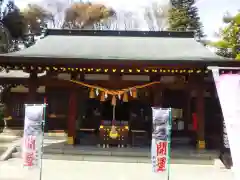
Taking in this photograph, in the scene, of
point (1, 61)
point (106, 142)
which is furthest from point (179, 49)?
point (1, 61)

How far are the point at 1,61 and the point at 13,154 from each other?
331cm

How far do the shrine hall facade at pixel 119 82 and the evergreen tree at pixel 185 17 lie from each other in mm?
18964

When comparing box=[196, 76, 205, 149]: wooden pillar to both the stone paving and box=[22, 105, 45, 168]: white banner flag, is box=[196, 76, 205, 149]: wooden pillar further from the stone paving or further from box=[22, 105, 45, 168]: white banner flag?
box=[22, 105, 45, 168]: white banner flag

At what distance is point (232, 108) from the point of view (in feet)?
15.9

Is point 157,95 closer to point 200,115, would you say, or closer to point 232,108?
point 200,115

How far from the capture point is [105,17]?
1315 inches

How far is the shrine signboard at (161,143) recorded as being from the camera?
6160 millimetres

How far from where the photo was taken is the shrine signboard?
6160mm

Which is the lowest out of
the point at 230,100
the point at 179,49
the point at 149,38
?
the point at 230,100

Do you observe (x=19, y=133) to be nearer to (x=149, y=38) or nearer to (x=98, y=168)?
(x=98, y=168)

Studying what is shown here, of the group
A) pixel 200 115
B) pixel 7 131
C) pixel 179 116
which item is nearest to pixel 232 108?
pixel 200 115

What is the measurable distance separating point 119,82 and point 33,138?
4.37m

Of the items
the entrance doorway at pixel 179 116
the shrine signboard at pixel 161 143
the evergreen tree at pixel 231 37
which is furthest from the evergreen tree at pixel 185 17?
the shrine signboard at pixel 161 143

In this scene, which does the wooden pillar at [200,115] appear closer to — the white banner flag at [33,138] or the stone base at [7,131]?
the white banner flag at [33,138]
